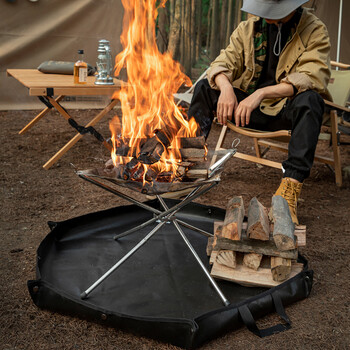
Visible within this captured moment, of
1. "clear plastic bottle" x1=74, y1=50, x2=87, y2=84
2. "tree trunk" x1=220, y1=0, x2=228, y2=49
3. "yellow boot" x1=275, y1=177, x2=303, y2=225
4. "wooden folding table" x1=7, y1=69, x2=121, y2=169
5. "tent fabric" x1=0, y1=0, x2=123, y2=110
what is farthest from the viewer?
"tree trunk" x1=220, y1=0, x2=228, y2=49

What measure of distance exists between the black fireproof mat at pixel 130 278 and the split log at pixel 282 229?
25 cm

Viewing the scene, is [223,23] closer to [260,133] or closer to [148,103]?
[260,133]

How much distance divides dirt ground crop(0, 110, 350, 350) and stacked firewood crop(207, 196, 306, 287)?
0.18 m

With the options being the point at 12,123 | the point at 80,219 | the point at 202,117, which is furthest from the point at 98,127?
the point at 80,219

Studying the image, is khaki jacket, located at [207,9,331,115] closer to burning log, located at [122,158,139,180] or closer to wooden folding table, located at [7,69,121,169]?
wooden folding table, located at [7,69,121,169]

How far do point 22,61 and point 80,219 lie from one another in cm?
405

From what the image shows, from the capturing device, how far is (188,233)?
251 cm

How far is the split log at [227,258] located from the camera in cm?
194

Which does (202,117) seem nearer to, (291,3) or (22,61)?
(291,3)

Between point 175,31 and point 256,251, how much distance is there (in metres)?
5.86

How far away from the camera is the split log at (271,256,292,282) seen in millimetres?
1880

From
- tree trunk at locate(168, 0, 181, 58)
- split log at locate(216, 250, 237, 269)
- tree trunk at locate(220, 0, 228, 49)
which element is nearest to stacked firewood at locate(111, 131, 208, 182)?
split log at locate(216, 250, 237, 269)

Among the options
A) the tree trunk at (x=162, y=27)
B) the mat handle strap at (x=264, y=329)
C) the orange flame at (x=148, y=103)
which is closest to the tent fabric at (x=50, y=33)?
the tree trunk at (x=162, y=27)

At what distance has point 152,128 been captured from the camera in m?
2.11
